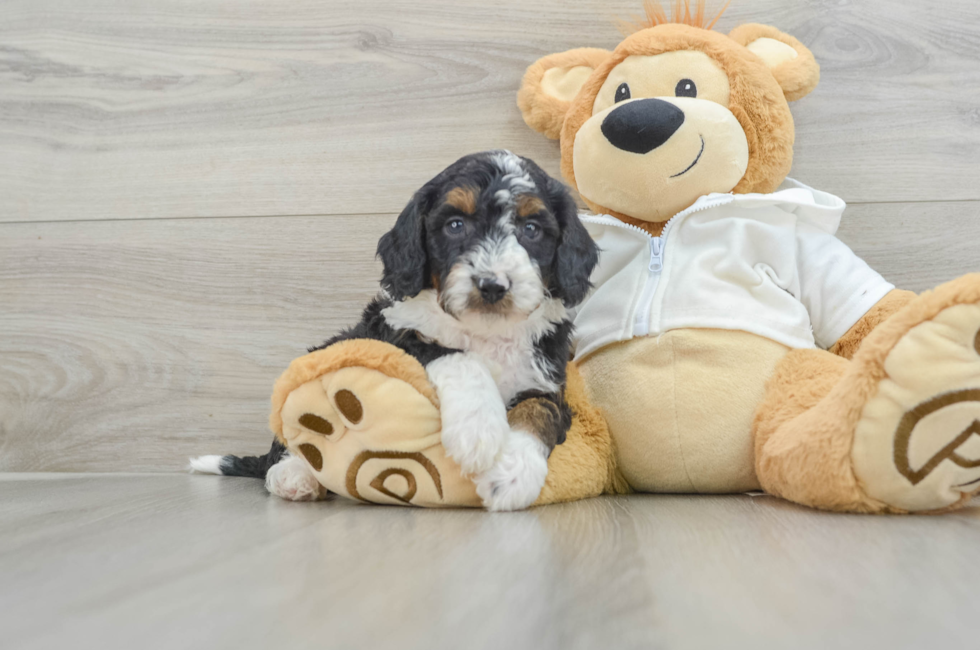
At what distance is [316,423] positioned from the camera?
126cm

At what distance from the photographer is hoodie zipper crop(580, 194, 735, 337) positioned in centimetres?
152

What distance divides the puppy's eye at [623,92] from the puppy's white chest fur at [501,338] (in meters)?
0.54

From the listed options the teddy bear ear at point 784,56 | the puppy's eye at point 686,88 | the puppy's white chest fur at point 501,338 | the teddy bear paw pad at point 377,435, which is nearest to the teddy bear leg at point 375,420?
the teddy bear paw pad at point 377,435

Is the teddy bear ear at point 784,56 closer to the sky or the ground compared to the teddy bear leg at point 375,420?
closer to the sky

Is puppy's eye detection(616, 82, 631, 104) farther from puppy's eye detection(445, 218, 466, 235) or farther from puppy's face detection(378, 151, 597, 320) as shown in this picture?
puppy's eye detection(445, 218, 466, 235)

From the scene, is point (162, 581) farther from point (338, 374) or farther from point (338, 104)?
point (338, 104)

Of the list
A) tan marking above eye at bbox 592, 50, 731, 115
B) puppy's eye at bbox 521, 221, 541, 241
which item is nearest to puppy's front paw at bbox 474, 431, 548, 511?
puppy's eye at bbox 521, 221, 541, 241

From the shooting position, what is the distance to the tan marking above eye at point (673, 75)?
156 cm

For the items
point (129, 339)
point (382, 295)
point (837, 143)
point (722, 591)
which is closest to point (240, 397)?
point (129, 339)

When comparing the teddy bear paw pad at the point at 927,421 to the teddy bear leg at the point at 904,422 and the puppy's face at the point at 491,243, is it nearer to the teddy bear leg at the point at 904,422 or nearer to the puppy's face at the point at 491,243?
the teddy bear leg at the point at 904,422

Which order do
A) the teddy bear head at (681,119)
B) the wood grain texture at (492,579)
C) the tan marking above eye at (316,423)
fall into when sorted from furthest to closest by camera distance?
1. the teddy bear head at (681,119)
2. the tan marking above eye at (316,423)
3. the wood grain texture at (492,579)

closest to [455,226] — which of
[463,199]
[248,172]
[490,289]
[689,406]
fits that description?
[463,199]

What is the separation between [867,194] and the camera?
188cm

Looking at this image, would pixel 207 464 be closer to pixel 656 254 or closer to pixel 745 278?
pixel 656 254
